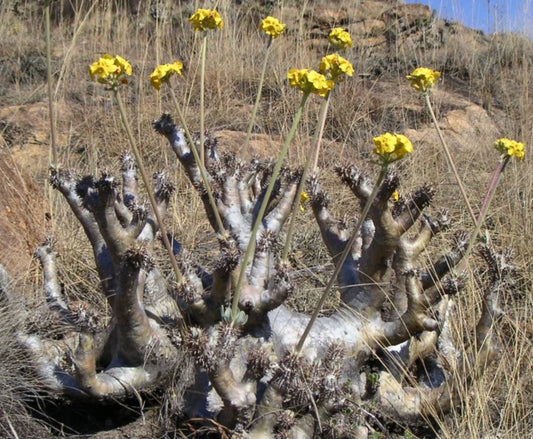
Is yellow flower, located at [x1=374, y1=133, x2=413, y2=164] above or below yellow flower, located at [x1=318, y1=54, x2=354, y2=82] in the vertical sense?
below

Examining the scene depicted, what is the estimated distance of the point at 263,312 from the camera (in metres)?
2.23

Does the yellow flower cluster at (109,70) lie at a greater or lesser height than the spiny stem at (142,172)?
greater

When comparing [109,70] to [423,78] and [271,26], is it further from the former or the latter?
[423,78]

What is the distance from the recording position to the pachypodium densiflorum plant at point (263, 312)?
1998 mm

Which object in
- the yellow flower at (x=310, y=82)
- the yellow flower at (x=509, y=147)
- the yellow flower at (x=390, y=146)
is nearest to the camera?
the yellow flower at (x=390, y=146)

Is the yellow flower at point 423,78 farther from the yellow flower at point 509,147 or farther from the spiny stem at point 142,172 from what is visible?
the spiny stem at point 142,172

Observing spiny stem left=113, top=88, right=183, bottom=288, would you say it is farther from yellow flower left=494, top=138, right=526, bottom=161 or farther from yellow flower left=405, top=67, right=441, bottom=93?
yellow flower left=494, top=138, right=526, bottom=161

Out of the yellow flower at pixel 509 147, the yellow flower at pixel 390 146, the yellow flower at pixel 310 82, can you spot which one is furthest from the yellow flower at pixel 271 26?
the yellow flower at pixel 390 146

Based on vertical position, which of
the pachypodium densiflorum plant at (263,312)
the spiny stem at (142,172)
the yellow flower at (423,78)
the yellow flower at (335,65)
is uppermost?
the yellow flower at (335,65)

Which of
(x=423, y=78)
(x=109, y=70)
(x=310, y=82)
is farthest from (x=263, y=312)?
(x=423, y=78)

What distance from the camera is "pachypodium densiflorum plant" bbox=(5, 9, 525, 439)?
200 cm

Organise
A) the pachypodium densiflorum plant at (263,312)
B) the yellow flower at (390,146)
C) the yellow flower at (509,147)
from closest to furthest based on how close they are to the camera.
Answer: the yellow flower at (390,146), the pachypodium densiflorum plant at (263,312), the yellow flower at (509,147)

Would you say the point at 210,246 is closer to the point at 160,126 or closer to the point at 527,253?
the point at 160,126

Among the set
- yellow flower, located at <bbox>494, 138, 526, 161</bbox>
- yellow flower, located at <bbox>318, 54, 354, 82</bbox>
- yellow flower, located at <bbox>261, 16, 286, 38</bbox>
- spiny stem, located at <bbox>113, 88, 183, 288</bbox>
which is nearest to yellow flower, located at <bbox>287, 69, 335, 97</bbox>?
yellow flower, located at <bbox>318, 54, 354, 82</bbox>
